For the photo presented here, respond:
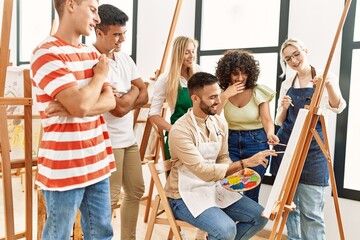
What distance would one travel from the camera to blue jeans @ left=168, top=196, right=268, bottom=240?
181 cm

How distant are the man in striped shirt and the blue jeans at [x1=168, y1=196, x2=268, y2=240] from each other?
57 centimetres

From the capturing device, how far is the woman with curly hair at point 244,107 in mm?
2223

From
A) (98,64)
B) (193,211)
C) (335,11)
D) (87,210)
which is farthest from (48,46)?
(335,11)

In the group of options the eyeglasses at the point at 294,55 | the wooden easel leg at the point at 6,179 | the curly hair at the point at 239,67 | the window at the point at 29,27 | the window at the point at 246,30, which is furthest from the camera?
the window at the point at 29,27

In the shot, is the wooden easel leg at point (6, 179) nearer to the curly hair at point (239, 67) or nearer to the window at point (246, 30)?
the curly hair at point (239, 67)

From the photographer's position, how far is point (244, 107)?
2.26 m

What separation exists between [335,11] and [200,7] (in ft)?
3.95

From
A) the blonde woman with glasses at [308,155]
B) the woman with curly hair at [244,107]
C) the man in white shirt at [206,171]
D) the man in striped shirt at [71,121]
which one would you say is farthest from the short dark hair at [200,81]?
the man in striped shirt at [71,121]

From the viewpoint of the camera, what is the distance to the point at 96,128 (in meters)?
1.42

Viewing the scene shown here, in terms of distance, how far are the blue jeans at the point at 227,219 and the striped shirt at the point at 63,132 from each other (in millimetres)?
653

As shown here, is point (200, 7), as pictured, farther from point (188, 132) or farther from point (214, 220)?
point (214, 220)

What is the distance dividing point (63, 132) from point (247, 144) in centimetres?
119

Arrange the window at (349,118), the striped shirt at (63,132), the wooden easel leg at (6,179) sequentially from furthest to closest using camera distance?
1. the window at (349,118)
2. the wooden easel leg at (6,179)
3. the striped shirt at (63,132)

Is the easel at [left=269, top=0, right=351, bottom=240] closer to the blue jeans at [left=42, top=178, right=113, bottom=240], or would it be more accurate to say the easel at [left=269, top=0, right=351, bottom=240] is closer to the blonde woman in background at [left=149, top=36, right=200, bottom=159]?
the blue jeans at [left=42, top=178, right=113, bottom=240]
